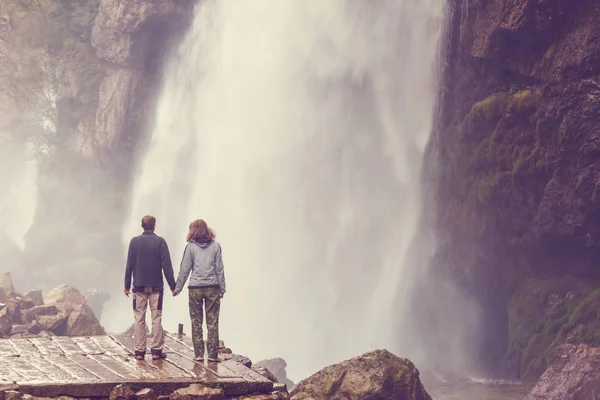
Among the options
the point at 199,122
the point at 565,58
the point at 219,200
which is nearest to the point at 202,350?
the point at 565,58

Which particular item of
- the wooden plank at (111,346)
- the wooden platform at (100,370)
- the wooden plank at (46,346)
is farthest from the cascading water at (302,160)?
the wooden platform at (100,370)

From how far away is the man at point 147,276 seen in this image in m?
14.4

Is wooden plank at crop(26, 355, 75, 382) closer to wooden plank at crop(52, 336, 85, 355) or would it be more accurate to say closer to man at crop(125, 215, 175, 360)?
wooden plank at crop(52, 336, 85, 355)

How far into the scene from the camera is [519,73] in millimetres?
32250

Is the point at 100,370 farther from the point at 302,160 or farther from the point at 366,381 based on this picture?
the point at 302,160

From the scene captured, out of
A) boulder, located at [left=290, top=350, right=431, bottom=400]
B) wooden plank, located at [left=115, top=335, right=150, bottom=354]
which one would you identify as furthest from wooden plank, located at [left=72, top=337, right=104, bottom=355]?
boulder, located at [left=290, top=350, right=431, bottom=400]

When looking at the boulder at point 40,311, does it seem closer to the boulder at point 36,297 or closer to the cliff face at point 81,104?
the boulder at point 36,297

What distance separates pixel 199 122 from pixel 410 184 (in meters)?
16.7

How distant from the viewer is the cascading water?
40844 mm

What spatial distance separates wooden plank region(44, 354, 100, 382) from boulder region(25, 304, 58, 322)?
10738mm

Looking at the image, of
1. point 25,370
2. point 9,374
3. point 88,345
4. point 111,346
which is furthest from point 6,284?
point 9,374

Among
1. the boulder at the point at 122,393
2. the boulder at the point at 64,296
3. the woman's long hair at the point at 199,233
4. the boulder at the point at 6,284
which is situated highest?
the boulder at the point at 6,284

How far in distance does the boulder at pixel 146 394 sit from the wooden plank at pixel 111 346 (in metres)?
2.63

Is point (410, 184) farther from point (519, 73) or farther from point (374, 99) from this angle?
point (519, 73)
